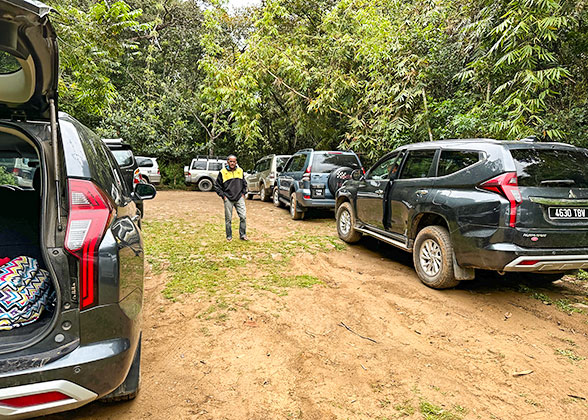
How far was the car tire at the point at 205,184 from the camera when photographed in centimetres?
1781

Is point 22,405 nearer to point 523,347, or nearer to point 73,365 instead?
point 73,365

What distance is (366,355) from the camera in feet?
9.41

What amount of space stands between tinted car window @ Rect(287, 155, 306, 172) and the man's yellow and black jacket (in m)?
2.57

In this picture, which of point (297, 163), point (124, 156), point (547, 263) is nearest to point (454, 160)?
point (547, 263)

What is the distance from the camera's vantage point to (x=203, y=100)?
64.2 feet

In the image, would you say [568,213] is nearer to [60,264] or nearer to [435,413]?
[435,413]

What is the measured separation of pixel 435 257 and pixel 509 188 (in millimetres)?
1154

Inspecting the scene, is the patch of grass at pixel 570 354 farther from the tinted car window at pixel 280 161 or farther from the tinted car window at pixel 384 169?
the tinted car window at pixel 280 161

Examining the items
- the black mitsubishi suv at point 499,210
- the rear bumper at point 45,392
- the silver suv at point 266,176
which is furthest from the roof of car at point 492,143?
the silver suv at point 266,176

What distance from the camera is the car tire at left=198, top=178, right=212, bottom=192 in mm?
17812

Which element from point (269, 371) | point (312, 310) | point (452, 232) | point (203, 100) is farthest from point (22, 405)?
point (203, 100)

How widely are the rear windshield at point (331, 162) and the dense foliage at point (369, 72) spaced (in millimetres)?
1144

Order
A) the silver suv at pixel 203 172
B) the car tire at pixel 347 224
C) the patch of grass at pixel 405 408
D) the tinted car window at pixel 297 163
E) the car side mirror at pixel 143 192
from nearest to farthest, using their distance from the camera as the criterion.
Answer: the patch of grass at pixel 405 408
the car side mirror at pixel 143 192
the car tire at pixel 347 224
the tinted car window at pixel 297 163
the silver suv at pixel 203 172

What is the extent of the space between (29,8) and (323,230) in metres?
6.73
